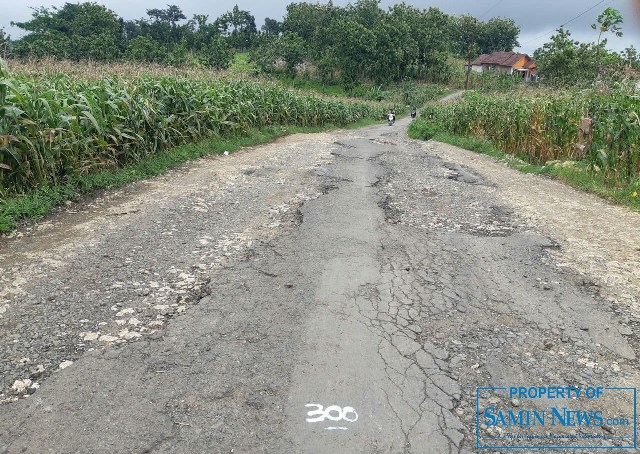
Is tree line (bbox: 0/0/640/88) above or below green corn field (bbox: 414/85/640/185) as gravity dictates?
above

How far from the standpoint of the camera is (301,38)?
5291 cm

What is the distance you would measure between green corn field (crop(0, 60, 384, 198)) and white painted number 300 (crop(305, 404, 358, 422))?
5237mm

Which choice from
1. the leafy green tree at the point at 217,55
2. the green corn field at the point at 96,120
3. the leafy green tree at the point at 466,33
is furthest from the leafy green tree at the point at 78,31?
the leafy green tree at the point at 466,33

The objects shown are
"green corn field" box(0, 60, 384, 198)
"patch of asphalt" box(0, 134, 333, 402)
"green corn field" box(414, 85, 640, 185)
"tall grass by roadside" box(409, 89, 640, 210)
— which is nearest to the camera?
"patch of asphalt" box(0, 134, 333, 402)

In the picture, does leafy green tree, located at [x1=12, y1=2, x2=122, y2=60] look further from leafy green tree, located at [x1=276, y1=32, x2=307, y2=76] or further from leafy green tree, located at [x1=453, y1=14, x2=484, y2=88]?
leafy green tree, located at [x1=453, y1=14, x2=484, y2=88]

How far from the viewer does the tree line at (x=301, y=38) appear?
42094 mm

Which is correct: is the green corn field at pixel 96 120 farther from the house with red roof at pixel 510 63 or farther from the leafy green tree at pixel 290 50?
the house with red roof at pixel 510 63

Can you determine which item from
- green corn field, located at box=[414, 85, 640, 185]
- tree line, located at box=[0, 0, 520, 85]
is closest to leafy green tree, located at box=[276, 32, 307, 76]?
tree line, located at box=[0, 0, 520, 85]

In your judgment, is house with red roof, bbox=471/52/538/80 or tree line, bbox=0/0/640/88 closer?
tree line, bbox=0/0/640/88

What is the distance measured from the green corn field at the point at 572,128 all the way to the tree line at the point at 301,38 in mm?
27910

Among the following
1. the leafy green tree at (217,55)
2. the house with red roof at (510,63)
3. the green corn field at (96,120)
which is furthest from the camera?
the house with red roof at (510,63)

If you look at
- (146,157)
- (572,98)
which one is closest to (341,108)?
(572,98)

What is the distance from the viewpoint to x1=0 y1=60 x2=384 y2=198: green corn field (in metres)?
5.93

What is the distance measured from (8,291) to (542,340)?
14.2 ft
